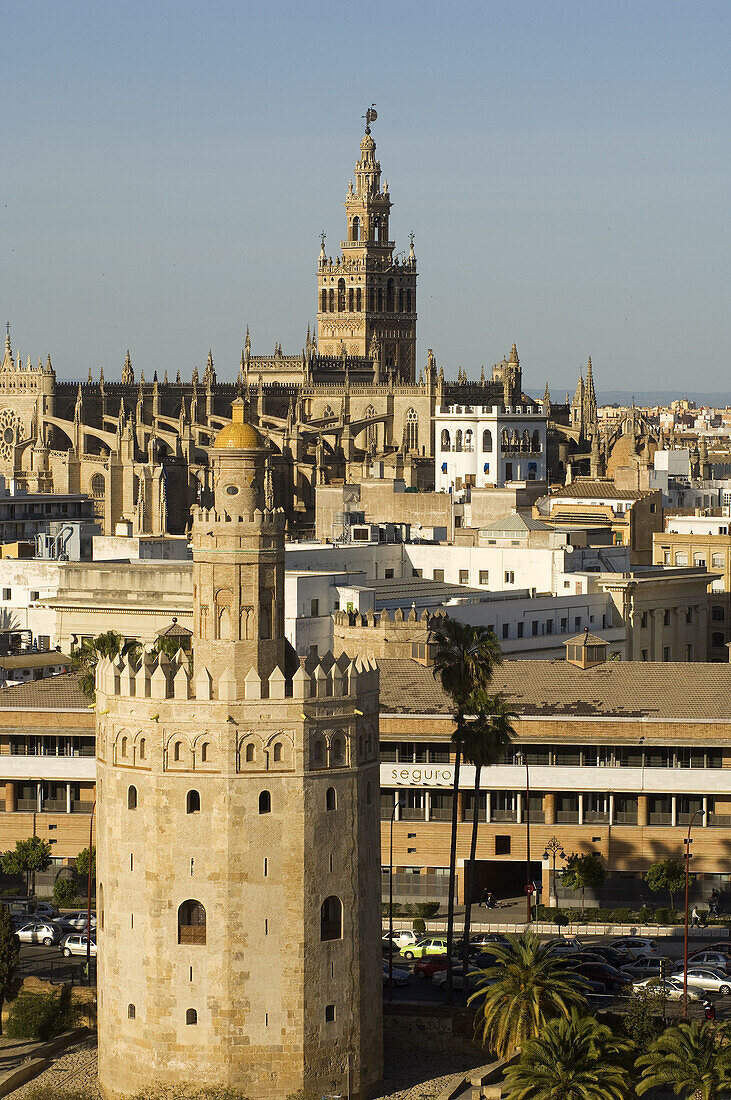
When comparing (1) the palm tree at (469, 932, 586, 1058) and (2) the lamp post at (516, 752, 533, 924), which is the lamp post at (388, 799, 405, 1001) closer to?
(2) the lamp post at (516, 752, 533, 924)

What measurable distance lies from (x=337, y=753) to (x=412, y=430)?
424ft

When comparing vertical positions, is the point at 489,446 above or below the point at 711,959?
above

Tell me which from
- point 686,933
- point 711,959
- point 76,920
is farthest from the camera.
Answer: point 76,920

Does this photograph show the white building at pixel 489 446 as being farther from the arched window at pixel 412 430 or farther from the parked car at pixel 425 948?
the parked car at pixel 425 948

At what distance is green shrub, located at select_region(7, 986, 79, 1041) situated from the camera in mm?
54906

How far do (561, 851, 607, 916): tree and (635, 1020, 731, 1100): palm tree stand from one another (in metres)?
17.9

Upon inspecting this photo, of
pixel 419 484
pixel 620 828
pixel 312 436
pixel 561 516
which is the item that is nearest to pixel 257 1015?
pixel 620 828

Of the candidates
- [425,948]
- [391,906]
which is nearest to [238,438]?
[425,948]

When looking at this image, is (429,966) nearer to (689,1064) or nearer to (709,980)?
(709,980)

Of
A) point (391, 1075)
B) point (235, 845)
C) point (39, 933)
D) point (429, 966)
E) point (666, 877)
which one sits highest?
point (235, 845)

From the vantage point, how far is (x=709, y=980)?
5759cm

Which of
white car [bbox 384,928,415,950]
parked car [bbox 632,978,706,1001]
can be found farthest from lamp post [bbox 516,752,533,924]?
parked car [bbox 632,978,706,1001]

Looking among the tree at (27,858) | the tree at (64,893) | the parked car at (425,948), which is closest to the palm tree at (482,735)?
the parked car at (425,948)

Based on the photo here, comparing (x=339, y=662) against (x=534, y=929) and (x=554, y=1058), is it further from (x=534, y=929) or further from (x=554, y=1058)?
(x=534, y=929)
